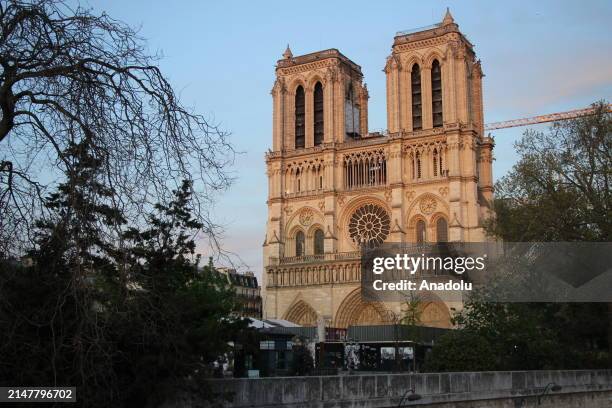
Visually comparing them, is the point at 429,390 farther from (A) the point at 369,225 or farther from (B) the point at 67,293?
(A) the point at 369,225

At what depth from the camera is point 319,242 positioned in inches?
2046

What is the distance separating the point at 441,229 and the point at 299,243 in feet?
34.2

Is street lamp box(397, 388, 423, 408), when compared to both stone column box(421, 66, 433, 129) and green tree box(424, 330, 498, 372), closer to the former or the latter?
green tree box(424, 330, 498, 372)

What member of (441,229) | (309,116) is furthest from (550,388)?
(309,116)

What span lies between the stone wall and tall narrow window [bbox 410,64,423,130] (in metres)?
31.7

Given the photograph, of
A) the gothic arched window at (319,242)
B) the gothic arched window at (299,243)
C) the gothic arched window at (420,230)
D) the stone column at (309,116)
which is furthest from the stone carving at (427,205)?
the stone column at (309,116)

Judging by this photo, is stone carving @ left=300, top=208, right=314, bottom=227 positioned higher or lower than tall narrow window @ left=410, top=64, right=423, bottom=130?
lower

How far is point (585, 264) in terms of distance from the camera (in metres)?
24.5

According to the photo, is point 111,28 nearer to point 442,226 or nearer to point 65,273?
point 65,273

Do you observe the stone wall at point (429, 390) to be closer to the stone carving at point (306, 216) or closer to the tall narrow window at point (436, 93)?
the tall narrow window at point (436, 93)

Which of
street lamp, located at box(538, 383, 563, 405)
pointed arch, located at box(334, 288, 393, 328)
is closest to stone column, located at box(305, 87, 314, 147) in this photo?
pointed arch, located at box(334, 288, 393, 328)

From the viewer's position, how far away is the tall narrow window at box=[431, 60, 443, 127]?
4962 centimetres

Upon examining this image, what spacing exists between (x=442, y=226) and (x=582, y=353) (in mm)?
23204

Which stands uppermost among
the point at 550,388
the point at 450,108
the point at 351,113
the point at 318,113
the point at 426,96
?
the point at 351,113
